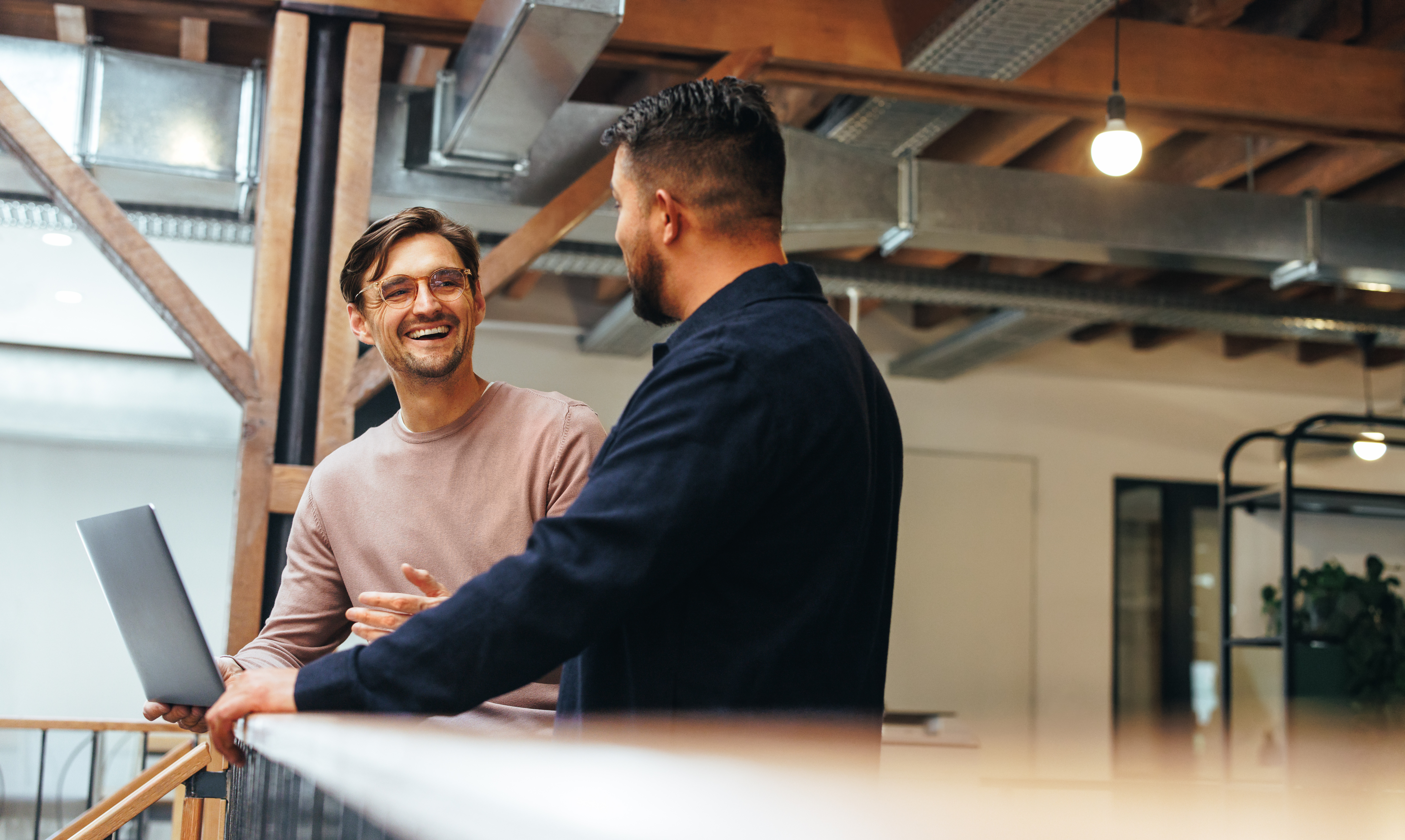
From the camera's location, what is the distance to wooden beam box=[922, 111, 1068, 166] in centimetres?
418

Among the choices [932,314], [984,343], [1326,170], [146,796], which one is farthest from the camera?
[932,314]

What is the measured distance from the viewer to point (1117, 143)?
3.26 metres

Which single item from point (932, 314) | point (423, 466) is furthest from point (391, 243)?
point (932, 314)

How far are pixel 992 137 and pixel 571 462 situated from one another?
2.97 meters

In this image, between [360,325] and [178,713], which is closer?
[178,713]

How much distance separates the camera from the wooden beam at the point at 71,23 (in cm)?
346

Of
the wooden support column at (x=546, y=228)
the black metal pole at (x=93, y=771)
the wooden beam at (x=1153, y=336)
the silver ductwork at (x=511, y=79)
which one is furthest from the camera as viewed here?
the wooden beam at (x=1153, y=336)

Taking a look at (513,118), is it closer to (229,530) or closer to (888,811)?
(888,811)

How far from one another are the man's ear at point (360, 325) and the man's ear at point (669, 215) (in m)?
0.75

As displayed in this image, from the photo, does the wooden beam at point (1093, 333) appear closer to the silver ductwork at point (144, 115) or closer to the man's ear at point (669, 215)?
the silver ductwork at point (144, 115)

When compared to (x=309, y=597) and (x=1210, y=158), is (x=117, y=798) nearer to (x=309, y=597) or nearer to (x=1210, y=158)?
(x=309, y=597)

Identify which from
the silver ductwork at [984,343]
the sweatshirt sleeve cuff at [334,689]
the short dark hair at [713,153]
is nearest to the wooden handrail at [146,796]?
the sweatshirt sleeve cuff at [334,689]

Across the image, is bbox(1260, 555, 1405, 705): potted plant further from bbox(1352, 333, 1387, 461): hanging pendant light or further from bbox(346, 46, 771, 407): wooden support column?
bbox(346, 46, 771, 407): wooden support column

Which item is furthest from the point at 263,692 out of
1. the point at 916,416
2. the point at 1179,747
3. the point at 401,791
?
the point at 1179,747
